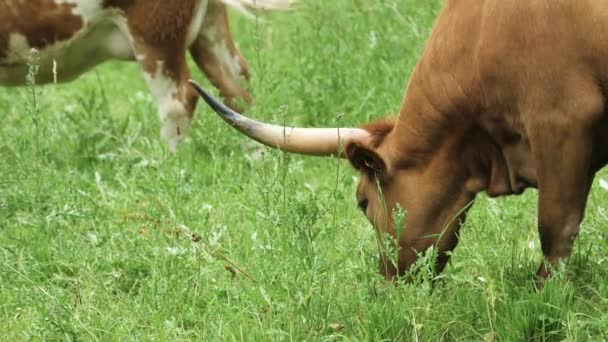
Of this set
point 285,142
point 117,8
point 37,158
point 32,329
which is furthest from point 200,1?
point 32,329

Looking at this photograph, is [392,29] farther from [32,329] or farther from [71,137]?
[32,329]

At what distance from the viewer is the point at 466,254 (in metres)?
5.83

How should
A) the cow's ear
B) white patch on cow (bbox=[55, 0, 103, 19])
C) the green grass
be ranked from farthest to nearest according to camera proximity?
white patch on cow (bbox=[55, 0, 103, 19]), the cow's ear, the green grass

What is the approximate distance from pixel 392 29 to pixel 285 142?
3.35 m

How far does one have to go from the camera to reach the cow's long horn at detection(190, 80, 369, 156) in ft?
18.2

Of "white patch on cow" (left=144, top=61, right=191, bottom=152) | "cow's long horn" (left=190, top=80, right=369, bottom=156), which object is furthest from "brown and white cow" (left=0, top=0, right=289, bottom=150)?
"cow's long horn" (left=190, top=80, right=369, bottom=156)

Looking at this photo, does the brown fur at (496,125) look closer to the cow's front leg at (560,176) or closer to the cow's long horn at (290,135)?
the cow's front leg at (560,176)

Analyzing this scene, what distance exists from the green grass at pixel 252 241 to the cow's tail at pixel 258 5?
1.33 feet

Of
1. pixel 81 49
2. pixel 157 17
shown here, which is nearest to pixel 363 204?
pixel 157 17

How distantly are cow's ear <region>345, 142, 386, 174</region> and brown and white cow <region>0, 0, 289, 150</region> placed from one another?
1.88 metres

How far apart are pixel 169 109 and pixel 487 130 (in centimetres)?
263

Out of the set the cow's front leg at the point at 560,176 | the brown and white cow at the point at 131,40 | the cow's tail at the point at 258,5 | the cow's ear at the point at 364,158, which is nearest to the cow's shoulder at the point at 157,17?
the brown and white cow at the point at 131,40

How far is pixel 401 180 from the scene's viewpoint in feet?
18.2

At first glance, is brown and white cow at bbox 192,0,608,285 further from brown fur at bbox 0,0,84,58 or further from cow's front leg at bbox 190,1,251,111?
cow's front leg at bbox 190,1,251,111
